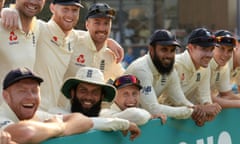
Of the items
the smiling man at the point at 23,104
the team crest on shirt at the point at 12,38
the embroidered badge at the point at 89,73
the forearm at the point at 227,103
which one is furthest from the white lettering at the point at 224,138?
the smiling man at the point at 23,104

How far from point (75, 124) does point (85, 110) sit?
761mm

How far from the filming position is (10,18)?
6148mm

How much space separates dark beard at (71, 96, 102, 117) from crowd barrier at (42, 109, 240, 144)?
0.26m

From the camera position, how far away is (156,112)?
275 inches

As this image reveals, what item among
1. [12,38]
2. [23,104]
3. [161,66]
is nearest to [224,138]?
[161,66]

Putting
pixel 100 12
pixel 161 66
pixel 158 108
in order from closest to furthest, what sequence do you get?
pixel 158 108
pixel 100 12
pixel 161 66

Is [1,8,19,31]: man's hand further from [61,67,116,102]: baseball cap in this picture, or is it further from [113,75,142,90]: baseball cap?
[113,75,142,90]: baseball cap

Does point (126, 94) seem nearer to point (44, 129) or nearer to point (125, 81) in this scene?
point (125, 81)

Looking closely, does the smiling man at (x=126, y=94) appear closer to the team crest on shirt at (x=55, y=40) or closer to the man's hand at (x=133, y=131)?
the man's hand at (x=133, y=131)

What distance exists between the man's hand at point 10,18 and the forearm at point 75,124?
1307mm

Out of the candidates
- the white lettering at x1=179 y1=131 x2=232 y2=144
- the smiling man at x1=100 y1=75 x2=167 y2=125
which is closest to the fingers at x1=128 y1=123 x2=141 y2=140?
the smiling man at x1=100 y1=75 x2=167 y2=125

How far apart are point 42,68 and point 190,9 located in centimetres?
2034

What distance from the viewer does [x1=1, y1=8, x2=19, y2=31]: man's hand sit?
6145mm

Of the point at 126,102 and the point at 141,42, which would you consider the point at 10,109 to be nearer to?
the point at 126,102
